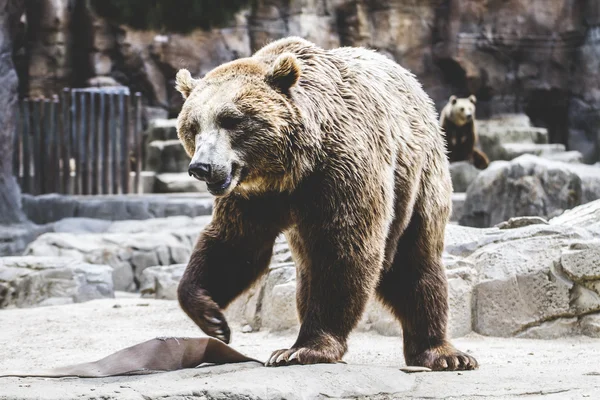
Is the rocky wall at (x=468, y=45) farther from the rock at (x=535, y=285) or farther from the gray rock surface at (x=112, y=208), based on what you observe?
the rock at (x=535, y=285)

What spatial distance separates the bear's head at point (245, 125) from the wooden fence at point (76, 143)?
1066 cm

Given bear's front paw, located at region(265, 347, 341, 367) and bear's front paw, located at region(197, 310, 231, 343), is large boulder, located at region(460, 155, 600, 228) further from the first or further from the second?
bear's front paw, located at region(197, 310, 231, 343)

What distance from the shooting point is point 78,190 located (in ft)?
45.2

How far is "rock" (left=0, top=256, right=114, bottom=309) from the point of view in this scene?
7797mm

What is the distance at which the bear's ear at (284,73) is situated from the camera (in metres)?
3.46

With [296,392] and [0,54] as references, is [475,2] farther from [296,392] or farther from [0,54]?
[296,392]

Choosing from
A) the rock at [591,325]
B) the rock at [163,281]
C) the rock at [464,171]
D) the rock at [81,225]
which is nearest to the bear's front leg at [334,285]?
the rock at [591,325]

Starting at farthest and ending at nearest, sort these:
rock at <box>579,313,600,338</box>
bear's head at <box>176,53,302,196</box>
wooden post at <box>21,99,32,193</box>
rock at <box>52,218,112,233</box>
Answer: wooden post at <box>21,99,32,193</box> < rock at <box>52,218,112,233</box> < rock at <box>579,313,600,338</box> < bear's head at <box>176,53,302,196</box>

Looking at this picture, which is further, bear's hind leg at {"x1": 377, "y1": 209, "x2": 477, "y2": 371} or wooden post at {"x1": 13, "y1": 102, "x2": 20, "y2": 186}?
wooden post at {"x1": 13, "y1": 102, "x2": 20, "y2": 186}

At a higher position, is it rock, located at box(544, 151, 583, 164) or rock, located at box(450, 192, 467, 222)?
rock, located at box(544, 151, 583, 164)

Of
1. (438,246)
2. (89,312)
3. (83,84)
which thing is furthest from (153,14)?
(438,246)

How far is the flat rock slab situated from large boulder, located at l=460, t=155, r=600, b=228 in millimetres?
7196

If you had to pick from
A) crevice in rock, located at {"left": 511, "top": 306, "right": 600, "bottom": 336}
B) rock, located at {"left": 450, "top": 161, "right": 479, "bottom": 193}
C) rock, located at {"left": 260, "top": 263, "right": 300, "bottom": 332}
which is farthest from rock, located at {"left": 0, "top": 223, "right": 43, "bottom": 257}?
crevice in rock, located at {"left": 511, "top": 306, "right": 600, "bottom": 336}

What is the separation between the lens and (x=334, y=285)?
3.48 meters
